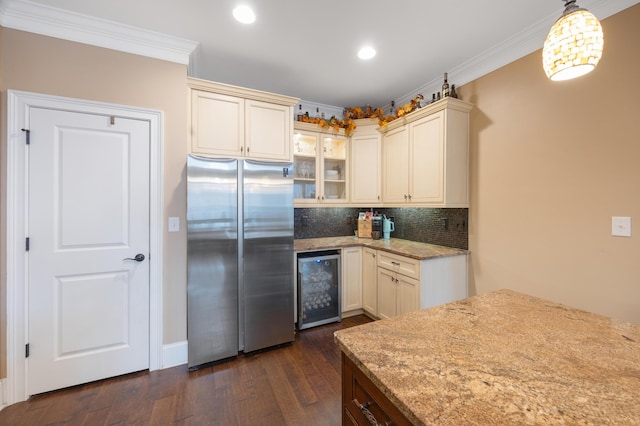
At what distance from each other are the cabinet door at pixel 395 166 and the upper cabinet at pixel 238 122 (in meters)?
1.29

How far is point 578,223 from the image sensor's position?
1847 mm

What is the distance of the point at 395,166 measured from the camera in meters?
3.10

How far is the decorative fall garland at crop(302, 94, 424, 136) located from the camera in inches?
115

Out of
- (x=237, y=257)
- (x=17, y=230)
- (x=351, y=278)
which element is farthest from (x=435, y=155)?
(x=17, y=230)

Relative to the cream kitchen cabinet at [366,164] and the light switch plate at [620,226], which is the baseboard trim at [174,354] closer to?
the cream kitchen cabinet at [366,164]

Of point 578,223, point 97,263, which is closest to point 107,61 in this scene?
point 97,263

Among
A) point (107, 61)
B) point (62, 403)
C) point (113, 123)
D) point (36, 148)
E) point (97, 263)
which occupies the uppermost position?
point (107, 61)

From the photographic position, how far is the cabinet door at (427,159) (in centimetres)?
251

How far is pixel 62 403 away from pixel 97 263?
3.14ft

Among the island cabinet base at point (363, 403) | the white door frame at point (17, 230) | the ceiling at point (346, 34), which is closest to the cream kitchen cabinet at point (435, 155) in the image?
the ceiling at point (346, 34)

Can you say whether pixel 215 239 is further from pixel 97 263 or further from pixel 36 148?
pixel 36 148

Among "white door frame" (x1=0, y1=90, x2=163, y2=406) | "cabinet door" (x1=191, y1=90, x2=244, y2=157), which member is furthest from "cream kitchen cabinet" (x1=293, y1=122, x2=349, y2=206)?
"white door frame" (x1=0, y1=90, x2=163, y2=406)

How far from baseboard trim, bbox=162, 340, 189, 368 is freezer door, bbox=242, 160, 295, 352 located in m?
0.52

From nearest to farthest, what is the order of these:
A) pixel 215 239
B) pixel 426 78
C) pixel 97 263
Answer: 1. pixel 97 263
2. pixel 215 239
3. pixel 426 78
